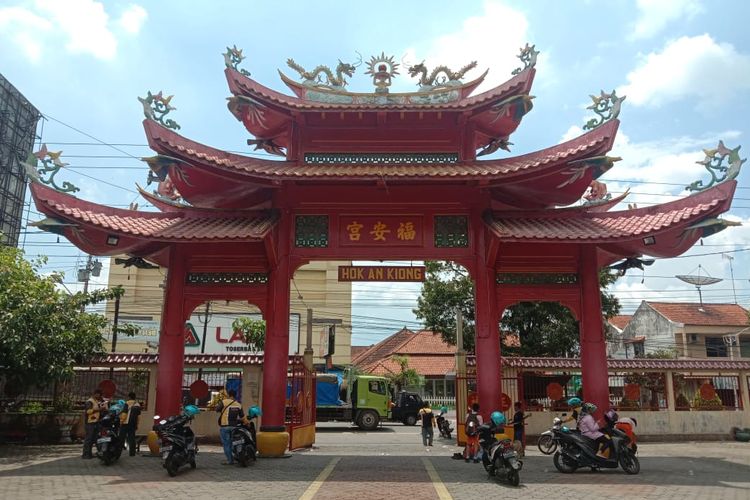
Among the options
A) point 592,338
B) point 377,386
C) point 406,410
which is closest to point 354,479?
point 592,338

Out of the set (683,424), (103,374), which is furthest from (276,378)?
(683,424)

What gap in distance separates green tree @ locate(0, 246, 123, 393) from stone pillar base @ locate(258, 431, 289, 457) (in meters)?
6.60

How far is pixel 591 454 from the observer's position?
11.1 m

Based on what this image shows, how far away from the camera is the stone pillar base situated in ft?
41.4

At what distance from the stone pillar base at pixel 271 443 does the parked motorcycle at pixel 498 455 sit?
434 centimetres

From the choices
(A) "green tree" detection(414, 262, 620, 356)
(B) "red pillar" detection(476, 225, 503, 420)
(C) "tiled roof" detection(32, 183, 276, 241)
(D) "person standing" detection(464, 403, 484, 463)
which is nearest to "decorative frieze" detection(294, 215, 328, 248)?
(C) "tiled roof" detection(32, 183, 276, 241)

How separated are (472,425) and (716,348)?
110 ft

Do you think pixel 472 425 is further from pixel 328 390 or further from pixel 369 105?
pixel 328 390

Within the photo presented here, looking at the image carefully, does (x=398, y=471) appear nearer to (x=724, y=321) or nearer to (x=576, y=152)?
(x=576, y=152)

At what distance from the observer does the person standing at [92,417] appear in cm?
1320

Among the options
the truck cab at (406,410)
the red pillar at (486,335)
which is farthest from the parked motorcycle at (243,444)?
the truck cab at (406,410)

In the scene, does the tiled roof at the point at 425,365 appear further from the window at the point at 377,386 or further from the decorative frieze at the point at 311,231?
the decorative frieze at the point at 311,231

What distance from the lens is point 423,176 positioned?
12.5 m

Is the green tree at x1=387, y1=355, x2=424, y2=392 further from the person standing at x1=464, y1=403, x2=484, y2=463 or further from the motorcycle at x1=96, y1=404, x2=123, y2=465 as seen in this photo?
the motorcycle at x1=96, y1=404, x2=123, y2=465
